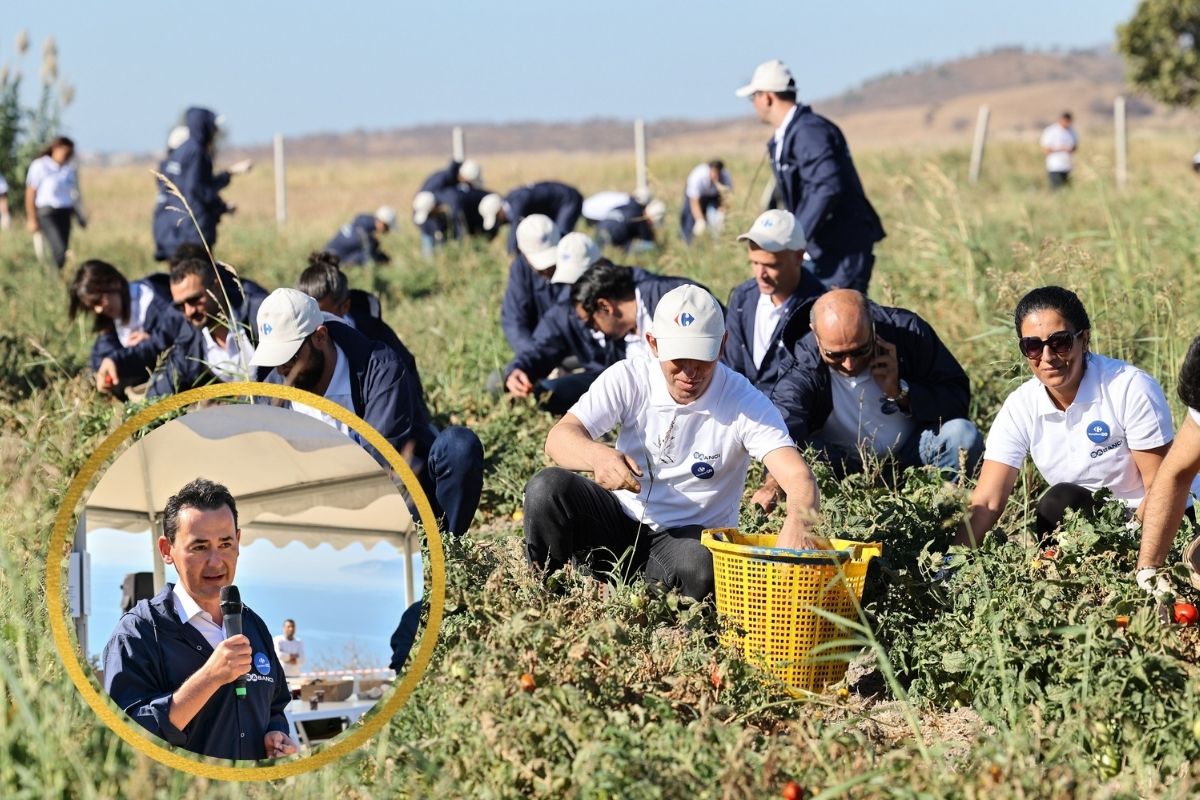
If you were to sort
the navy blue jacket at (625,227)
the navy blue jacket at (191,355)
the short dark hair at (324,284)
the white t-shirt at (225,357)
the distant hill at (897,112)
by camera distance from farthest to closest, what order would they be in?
the distant hill at (897,112) → the navy blue jacket at (625,227) → the navy blue jacket at (191,355) → the white t-shirt at (225,357) → the short dark hair at (324,284)

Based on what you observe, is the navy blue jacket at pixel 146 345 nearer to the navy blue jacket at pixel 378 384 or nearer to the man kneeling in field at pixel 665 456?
the navy blue jacket at pixel 378 384

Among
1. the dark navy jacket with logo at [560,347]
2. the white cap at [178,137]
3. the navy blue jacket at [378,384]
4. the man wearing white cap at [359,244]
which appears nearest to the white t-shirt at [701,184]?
the man wearing white cap at [359,244]

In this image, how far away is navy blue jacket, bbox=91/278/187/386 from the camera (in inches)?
288

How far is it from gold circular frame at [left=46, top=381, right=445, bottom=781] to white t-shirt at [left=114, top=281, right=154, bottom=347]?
466 centimetres

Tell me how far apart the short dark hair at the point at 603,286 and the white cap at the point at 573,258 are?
1.03 meters

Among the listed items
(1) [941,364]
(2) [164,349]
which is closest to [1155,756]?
(1) [941,364]

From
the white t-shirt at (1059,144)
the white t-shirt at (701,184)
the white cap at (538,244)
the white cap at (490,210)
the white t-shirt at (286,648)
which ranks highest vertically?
the white t-shirt at (1059,144)

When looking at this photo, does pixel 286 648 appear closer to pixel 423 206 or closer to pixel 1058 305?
pixel 1058 305

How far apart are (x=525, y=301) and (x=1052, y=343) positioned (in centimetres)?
405

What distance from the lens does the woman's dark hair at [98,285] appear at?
7.56m

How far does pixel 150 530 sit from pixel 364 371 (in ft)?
6.24

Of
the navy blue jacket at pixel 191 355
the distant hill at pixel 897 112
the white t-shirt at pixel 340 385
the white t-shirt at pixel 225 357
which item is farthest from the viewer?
the distant hill at pixel 897 112

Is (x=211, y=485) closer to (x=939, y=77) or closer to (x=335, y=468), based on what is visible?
(x=335, y=468)

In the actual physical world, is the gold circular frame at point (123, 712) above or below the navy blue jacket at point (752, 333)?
below
